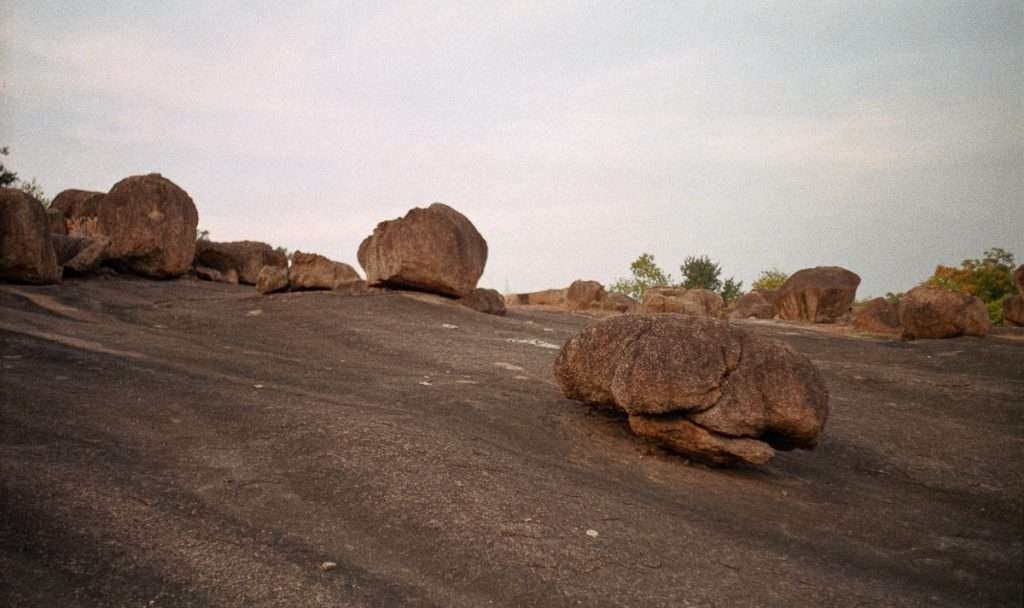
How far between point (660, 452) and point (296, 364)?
5.82 meters

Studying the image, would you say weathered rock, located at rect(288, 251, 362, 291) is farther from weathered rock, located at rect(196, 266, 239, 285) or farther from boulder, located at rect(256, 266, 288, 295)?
weathered rock, located at rect(196, 266, 239, 285)

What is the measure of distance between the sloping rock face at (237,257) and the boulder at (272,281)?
669 centimetres

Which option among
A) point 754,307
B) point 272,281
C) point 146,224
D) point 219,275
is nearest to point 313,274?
point 272,281

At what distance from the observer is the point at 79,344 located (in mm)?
9789

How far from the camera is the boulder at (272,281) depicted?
1895 centimetres

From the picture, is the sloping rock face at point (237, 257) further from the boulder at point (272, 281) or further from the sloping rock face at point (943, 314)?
the sloping rock face at point (943, 314)

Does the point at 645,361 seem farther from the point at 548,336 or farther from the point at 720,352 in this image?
the point at 548,336

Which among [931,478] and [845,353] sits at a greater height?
[845,353]

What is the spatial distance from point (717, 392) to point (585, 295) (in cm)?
2627

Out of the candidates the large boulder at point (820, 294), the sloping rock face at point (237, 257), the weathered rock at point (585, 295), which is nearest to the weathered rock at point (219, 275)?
the sloping rock face at point (237, 257)

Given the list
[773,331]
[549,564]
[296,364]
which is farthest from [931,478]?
[773,331]

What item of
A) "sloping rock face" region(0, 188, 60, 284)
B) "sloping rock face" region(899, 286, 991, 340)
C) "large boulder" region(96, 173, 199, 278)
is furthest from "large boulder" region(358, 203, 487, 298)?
"sloping rock face" region(899, 286, 991, 340)

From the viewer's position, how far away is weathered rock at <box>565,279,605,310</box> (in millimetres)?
33125

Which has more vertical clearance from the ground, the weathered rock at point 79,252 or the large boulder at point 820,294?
the large boulder at point 820,294
